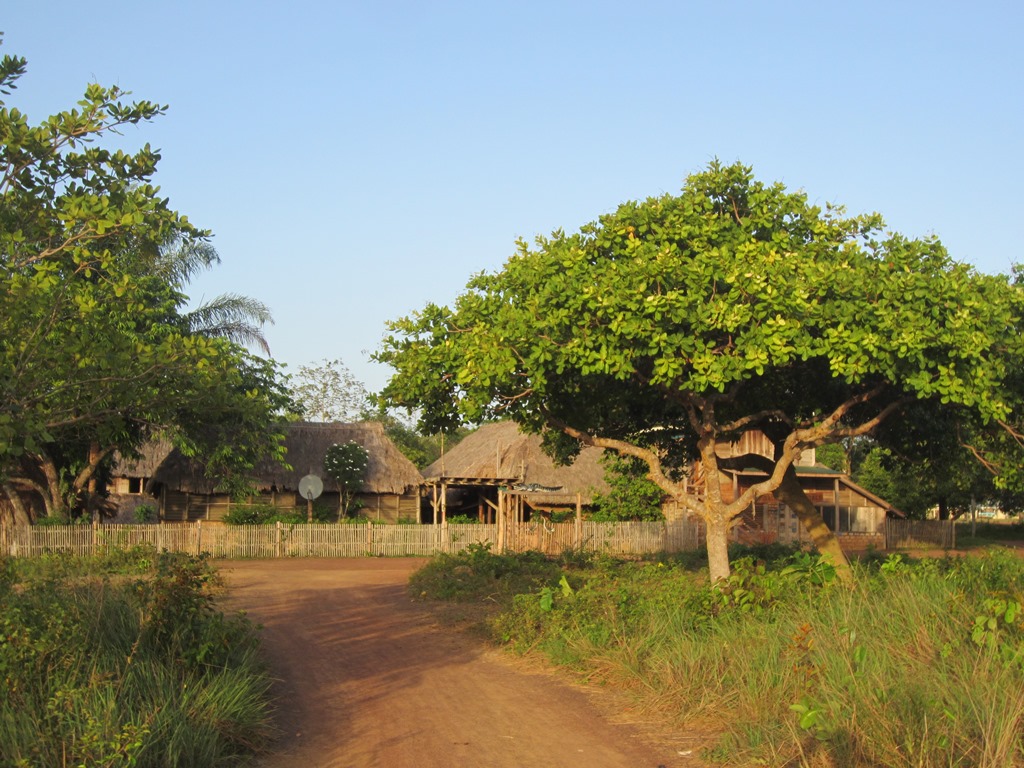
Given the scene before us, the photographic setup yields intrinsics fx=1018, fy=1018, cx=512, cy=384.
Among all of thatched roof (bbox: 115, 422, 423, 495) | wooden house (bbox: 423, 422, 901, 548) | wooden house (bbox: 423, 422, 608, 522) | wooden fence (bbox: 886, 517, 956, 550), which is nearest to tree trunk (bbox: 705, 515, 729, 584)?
wooden house (bbox: 423, 422, 608, 522)

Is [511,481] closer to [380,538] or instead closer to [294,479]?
[380,538]

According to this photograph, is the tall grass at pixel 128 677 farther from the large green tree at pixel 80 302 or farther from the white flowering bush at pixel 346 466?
the white flowering bush at pixel 346 466

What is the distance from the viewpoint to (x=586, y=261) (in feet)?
40.5

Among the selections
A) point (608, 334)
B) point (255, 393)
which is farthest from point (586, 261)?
point (255, 393)

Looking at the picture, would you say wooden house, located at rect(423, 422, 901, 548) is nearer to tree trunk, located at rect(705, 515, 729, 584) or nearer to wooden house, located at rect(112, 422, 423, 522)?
wooden house, located at rect(112, 422, 423, 522)

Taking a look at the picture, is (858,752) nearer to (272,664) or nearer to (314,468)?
(272,664)

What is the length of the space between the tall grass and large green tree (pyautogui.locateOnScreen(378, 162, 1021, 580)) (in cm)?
429

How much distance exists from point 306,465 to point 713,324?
25849 mm

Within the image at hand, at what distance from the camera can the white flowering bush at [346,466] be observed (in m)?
34.2

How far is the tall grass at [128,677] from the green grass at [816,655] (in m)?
3.49

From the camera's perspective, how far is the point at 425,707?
8969 mm

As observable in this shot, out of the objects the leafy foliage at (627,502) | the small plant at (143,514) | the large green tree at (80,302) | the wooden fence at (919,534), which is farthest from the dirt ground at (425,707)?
the wooden fence at (919,534)

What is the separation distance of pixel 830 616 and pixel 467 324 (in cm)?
586

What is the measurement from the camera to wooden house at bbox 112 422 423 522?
32812 mm
